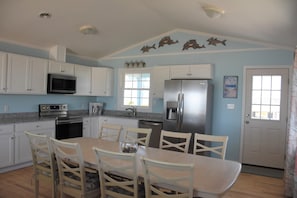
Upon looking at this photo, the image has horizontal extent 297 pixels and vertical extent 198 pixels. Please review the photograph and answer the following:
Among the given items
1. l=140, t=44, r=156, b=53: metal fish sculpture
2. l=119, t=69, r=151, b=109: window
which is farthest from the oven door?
l=140, t=44, r=156, b=53: metal fish sculpture

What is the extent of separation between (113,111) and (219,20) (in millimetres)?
3736

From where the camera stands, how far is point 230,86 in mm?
4773

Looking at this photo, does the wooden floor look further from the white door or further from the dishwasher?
the dishwasher

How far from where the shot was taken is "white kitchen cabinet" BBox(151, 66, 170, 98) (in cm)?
515

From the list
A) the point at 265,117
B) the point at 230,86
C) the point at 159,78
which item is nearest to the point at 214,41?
the point at 230,86

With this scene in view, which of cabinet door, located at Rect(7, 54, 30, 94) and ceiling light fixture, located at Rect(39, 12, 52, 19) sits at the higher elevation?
ceiling light fixture, located at Rect(39, 12, 52, 19)

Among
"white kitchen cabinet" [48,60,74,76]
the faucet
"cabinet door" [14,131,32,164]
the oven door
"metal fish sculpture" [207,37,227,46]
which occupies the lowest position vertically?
"cabinet door" [14,131,32,164]

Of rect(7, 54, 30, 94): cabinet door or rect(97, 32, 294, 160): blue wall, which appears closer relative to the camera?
rect(7, 54, 30, 94): cabinet door

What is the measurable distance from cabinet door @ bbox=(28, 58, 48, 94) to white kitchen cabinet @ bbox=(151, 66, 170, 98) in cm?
232

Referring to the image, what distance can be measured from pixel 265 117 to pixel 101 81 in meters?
3.85

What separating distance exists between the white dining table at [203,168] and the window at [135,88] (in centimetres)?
290

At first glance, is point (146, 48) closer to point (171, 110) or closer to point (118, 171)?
point (171, 110)

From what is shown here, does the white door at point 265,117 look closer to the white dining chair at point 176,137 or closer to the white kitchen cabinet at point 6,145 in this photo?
the white dining chair at point 176,137

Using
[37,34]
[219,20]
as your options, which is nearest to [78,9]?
[37,34]
